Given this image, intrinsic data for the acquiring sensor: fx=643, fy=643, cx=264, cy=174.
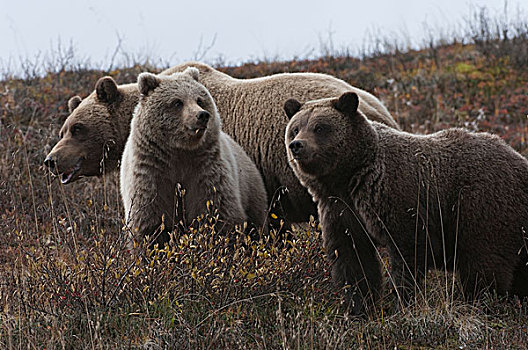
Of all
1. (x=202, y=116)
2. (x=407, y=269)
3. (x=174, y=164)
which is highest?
(x=202, y=116)

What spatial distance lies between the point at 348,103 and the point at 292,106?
0.58 meters

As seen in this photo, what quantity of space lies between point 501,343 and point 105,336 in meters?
2.65

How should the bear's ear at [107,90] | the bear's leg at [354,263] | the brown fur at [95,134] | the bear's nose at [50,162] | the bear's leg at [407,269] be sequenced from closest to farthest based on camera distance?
the bear's leg at [407,269] < the bear's leg at [354,263] < the bear's nose at [50,162] < the brown fur at [95,134] < the bear's ear at [107,90]

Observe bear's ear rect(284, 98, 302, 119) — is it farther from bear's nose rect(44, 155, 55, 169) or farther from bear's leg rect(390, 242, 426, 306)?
bear's nose rect(44, 155, 55, 169)

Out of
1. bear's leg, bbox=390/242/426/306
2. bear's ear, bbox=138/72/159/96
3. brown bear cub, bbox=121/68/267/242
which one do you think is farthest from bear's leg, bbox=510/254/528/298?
bear's ear, bbox=138/72/159/96

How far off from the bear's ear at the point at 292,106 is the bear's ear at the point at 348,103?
1.45 ft

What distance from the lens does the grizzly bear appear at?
6.79m

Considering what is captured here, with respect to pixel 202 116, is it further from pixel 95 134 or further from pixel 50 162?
pixel 50 162

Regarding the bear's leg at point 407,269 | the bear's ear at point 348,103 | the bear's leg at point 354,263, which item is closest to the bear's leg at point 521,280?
the bear's leg at point 407,269

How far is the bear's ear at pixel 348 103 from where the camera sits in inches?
209

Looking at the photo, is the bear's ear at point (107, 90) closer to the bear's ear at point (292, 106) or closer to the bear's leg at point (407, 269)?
the bear's ear at point (292, 106)

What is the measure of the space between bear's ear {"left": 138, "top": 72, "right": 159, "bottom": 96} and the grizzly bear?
1.24 meters

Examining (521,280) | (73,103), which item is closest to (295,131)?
(521,280)

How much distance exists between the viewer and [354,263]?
17.9 feet
